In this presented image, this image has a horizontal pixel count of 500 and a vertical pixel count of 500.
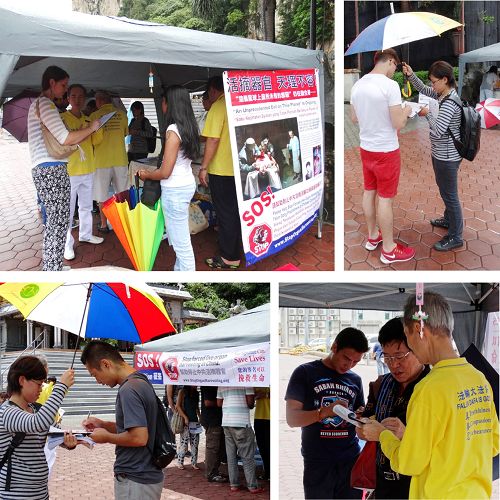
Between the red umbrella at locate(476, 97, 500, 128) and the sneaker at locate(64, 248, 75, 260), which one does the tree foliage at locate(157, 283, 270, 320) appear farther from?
the red umbrella at locate(476, 97, 500, 128)

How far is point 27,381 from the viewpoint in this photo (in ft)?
10.7

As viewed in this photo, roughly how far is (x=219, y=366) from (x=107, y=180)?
229 cm

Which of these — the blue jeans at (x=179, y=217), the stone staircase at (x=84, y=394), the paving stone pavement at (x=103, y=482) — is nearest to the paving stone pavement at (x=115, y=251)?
the blue jeans at (x=179, y=217)

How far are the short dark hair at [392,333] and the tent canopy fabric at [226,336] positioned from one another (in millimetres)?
1475

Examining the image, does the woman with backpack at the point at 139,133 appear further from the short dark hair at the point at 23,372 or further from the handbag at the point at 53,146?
the short dark hair at the point at 23,372

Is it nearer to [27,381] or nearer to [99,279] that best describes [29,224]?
[99,279]

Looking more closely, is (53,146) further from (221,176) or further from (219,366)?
(219,366)

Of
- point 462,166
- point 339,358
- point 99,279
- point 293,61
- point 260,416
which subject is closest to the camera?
point 339,358

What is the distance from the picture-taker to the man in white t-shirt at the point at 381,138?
14.4 feet

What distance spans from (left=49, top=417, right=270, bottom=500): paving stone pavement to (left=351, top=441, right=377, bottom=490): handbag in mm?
2271

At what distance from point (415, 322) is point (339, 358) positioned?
96 centimetres

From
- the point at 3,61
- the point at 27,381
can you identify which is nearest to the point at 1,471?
the point at 27,381

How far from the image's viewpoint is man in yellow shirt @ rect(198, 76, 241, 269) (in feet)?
15.8

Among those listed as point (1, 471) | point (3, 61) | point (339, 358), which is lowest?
point (1, 471)
